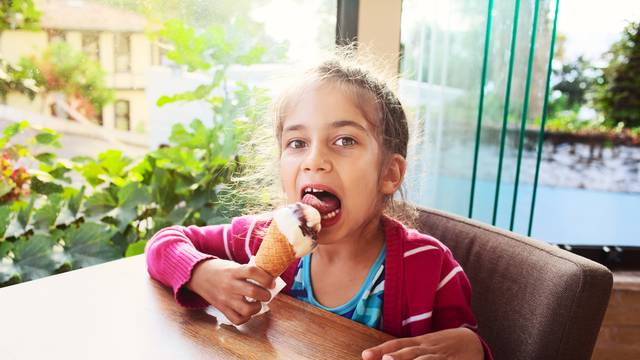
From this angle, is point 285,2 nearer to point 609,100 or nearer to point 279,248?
point 279,248

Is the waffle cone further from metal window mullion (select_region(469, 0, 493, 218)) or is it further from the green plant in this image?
metal window mullion (select_region(469, 0, 493, 218))

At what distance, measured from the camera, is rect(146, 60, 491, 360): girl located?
928 mm

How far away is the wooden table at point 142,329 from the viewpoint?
75 cm

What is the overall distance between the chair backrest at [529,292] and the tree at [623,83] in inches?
74.2

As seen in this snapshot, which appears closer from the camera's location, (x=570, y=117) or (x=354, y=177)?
(x=354, y=177)

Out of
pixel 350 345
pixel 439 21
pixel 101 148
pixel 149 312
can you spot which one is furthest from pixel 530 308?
pixel 101 148

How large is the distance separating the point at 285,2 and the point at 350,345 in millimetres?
1598

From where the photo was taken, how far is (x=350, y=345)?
80cm

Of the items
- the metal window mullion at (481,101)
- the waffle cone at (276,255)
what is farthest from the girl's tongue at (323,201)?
the metal window mullion at (481,101)

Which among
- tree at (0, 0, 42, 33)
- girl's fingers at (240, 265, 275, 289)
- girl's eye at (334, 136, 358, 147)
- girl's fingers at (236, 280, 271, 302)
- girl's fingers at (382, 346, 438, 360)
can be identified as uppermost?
tree at (0, 0, 42, 33)

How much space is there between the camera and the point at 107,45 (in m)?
1.95

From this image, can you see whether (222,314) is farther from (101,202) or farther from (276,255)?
(101,202)

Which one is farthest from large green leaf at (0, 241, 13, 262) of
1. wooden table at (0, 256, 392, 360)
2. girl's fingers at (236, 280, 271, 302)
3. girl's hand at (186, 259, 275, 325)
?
girl's fingers at (236, 280, 271, 302)

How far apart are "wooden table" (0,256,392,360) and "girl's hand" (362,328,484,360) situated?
0.18 ft
